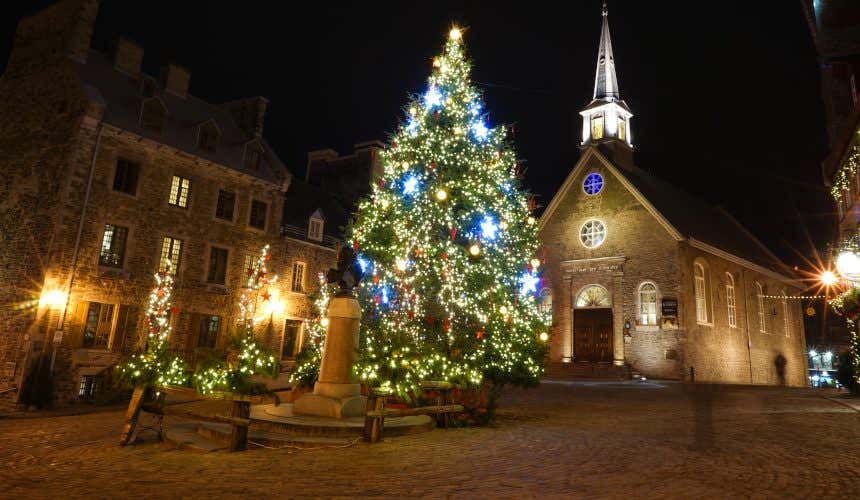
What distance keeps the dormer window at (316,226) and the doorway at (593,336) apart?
15.0m

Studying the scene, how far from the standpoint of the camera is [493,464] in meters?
6.66

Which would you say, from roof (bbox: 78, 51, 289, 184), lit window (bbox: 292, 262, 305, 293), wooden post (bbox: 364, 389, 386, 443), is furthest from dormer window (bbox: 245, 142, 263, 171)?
wooden post (bbox: 364, 389, 386, 443)

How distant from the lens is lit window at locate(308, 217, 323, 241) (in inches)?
1114

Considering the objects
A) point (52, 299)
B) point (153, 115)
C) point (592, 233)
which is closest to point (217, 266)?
point (52, 299)

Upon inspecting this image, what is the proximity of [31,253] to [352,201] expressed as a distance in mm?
18216

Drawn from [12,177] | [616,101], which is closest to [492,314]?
[12,177]

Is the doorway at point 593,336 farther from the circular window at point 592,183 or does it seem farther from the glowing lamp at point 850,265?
the glowing lamp at point 850,265

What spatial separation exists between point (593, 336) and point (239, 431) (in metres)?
24.9

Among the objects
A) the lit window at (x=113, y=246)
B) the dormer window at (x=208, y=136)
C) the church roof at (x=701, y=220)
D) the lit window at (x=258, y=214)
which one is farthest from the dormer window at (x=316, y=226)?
the church roof at (x=701, y=220)

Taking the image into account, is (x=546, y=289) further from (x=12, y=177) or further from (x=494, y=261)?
(x=12, y=177)

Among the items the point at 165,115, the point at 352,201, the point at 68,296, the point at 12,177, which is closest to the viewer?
the point at 68,296

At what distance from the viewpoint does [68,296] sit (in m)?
18.4

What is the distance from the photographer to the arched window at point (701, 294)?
28.4 meters

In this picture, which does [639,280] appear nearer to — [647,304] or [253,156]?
[647,304]
